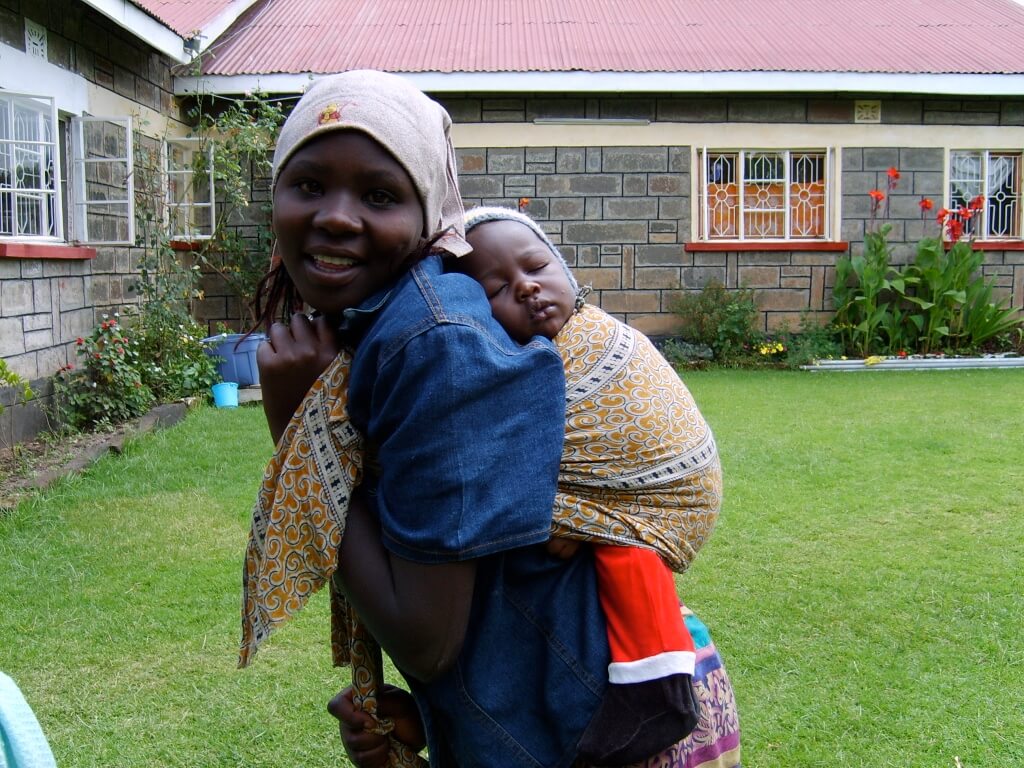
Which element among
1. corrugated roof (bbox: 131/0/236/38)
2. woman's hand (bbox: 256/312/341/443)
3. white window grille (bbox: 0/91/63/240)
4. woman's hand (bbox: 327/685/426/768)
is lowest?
woman's hand (bbox: 327/685/426/768)

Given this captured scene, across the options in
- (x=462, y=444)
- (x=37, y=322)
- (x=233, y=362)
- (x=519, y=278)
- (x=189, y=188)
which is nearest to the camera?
(x=462, y=444)

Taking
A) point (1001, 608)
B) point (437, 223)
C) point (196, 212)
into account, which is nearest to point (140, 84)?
point (196, 212)

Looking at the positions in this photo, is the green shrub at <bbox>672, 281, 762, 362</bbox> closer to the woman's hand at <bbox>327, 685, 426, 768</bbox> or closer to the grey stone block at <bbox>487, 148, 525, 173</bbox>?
the grey stone block at <bbox>487, 148, 525, 173</bbox>

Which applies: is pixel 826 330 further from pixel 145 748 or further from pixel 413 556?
pixel 413 556

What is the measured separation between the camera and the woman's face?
120 cm

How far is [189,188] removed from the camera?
993 cm

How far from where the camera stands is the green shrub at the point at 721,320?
10789 millimetres

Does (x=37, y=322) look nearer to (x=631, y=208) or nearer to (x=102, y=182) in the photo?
(x=102, y=182)

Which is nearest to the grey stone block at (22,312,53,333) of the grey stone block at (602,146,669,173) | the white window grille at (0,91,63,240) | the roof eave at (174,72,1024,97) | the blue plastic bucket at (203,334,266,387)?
the white window grille at (0,91,63,240)

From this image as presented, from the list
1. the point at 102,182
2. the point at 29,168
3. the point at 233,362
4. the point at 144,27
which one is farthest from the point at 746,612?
the point at 144,27

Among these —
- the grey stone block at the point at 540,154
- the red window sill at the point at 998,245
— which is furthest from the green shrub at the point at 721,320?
the red window sill at the point at 998,245

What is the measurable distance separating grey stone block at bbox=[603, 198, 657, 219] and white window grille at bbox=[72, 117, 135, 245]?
16.4ft

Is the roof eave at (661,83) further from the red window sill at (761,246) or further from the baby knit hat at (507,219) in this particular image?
the baby knit hat at (507,219)

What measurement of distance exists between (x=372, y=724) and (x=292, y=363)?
0.58 m
